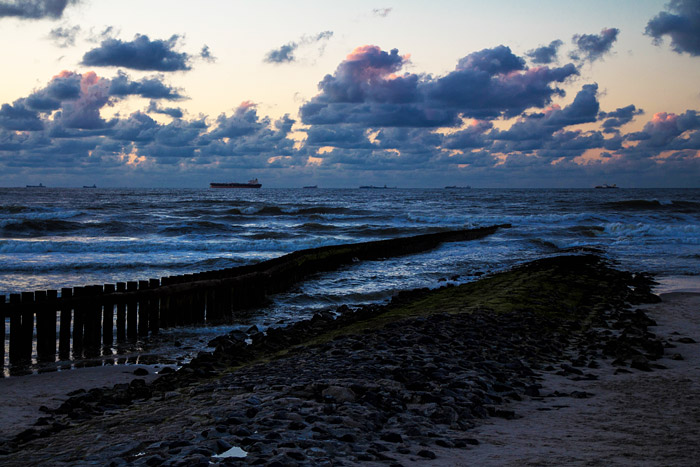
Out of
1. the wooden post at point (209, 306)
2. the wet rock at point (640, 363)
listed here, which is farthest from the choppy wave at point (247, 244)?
the wet rock at point (640, 363)

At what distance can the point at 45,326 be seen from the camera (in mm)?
8648

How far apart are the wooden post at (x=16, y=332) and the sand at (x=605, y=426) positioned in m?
6.59

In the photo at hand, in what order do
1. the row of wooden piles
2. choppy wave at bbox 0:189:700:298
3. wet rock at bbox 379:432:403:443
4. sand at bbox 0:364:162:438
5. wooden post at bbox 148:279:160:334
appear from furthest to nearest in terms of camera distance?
choppy wave at bbox 0:189:700:298 < wooden post at bbox 148:279:160:334 < the row of wooden piles < sand at bbox 0:364:162:438 < wet rock at bbox 379:432:403:443

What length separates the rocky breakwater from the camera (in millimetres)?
4391

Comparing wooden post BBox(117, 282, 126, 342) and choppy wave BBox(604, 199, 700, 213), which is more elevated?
choppy wave BBox(604, 199, 700, 213)

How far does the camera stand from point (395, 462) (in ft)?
13.6

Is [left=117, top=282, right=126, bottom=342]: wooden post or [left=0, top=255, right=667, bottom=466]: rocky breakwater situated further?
[left=117, top=282, right=126, bottom=342]: wooden post

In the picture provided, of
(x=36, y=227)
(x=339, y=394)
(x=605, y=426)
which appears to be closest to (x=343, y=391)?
(x=339, y=394)

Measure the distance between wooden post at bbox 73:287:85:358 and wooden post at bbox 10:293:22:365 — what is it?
0.77 m

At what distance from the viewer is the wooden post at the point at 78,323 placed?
9.02 metres

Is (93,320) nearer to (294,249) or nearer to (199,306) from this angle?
(199,306)

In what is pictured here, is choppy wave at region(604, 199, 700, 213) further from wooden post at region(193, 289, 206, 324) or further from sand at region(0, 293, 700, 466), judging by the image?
sand at region(0, 293, 700, 466)

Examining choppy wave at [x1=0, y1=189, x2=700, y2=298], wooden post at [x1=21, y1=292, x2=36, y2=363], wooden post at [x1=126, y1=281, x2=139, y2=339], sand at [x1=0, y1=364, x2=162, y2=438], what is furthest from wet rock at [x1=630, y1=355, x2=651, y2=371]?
Answer: choppy wave at [x1=0, y1=189, x2=700, y2=298]

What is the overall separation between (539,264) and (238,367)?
15.2m
